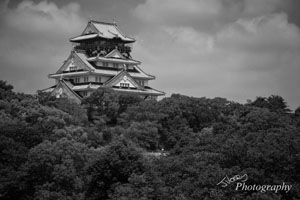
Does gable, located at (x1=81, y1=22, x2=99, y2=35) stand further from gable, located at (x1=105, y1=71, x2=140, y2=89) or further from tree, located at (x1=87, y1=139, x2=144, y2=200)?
tree, located at (x1=87, y1=139, x2=144, y2=200)

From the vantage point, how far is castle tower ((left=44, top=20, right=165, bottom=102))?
241 feet

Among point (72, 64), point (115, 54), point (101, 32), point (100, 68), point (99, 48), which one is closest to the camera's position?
point (100, 68)

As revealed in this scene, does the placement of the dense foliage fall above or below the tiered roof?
below

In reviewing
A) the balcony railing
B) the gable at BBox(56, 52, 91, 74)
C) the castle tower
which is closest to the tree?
the castle tower

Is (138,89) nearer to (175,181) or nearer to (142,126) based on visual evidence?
(142,126)

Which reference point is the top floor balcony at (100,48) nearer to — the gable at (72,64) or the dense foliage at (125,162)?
the gable at (72,64)

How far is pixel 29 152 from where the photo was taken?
131 feet

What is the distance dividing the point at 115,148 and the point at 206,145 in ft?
22.1

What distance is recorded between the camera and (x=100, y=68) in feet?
250

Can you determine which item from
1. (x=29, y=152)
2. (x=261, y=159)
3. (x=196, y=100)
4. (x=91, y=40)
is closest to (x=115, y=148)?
(x=29, y=152)
